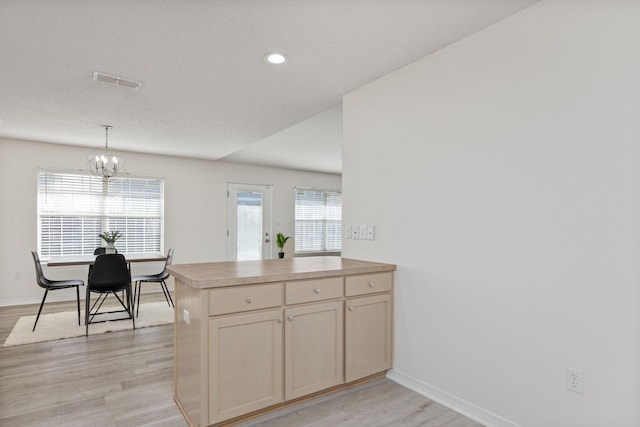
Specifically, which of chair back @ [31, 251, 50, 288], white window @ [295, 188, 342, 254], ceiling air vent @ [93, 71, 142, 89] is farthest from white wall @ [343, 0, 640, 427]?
white window @ [295, 188, 342, 254]

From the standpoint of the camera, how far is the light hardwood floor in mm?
2158

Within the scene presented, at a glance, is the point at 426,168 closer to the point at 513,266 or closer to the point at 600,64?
the point at 513,266

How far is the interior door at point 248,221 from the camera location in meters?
7.21

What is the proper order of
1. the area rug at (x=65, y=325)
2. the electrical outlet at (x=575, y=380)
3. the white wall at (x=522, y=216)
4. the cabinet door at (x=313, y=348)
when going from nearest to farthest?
the white wall at (x=522, y=216) → the electrical outlet at (x=575, y=380) → the cabinet door at (x=313, y=348) → the area rug at (x=65, y=325)

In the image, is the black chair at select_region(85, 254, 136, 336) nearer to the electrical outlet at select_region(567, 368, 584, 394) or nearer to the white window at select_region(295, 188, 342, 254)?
the electrical outlet at select_region(567, 368, 584, 394)

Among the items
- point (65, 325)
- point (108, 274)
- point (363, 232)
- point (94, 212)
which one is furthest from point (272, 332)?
point (94, 212)

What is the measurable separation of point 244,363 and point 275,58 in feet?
6.57

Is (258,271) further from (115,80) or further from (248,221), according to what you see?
(248,221)

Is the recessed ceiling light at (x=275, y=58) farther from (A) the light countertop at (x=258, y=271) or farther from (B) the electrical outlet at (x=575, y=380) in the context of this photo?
(B) the electrical outlet at (x=575, y=380)

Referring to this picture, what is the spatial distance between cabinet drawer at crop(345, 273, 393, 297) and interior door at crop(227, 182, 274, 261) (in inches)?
196

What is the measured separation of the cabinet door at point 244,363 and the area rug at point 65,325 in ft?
8.64

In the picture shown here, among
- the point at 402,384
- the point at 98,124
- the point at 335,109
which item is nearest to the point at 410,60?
the point at 335,109

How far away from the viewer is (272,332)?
215 cm

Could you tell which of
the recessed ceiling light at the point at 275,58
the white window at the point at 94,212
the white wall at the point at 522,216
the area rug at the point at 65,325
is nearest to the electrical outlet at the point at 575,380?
the white wall at the point at 522,216
